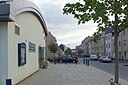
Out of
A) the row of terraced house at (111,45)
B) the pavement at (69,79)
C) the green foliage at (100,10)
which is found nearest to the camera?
the green foliage at (100,10)

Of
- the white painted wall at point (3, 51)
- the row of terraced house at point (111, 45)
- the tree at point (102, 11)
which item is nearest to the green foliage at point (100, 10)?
the tree at point (102, 11)

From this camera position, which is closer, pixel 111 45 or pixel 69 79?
pixel 69 79

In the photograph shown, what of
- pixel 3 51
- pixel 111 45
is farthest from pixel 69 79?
pixel 111 45

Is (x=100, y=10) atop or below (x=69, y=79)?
atop

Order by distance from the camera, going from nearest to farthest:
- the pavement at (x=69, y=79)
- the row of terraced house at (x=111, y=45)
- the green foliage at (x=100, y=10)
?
1. the green foliage at (x=100, y=10)
2. the pavement at (x=69, y=79)
3. the row of terraced house at (x=111, y=45)

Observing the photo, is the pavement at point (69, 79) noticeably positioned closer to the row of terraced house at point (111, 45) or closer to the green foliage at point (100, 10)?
the green foliage at point (100, 10)

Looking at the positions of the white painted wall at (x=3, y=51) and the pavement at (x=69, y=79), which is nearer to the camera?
the white painted wall at (x=3, y=51)

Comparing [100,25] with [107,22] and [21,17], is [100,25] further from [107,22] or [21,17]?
[21,17]

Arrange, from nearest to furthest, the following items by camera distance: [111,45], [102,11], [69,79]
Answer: [102,11]
[69,79]
[111,45]

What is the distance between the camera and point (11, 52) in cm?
1738

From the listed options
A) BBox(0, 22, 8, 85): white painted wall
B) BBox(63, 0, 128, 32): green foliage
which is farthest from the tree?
BBox(0, 22, 8, 85): white painted wall

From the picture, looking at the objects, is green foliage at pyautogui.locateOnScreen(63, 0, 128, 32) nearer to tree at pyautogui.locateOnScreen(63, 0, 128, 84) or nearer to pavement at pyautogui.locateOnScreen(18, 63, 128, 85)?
tree at pyautogui.locateOnScreen(63, 0, 128, 84)

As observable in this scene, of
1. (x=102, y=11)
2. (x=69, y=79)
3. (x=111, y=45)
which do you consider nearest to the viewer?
(x=102, y=11)

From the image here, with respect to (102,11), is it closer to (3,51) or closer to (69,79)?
(3,51)
